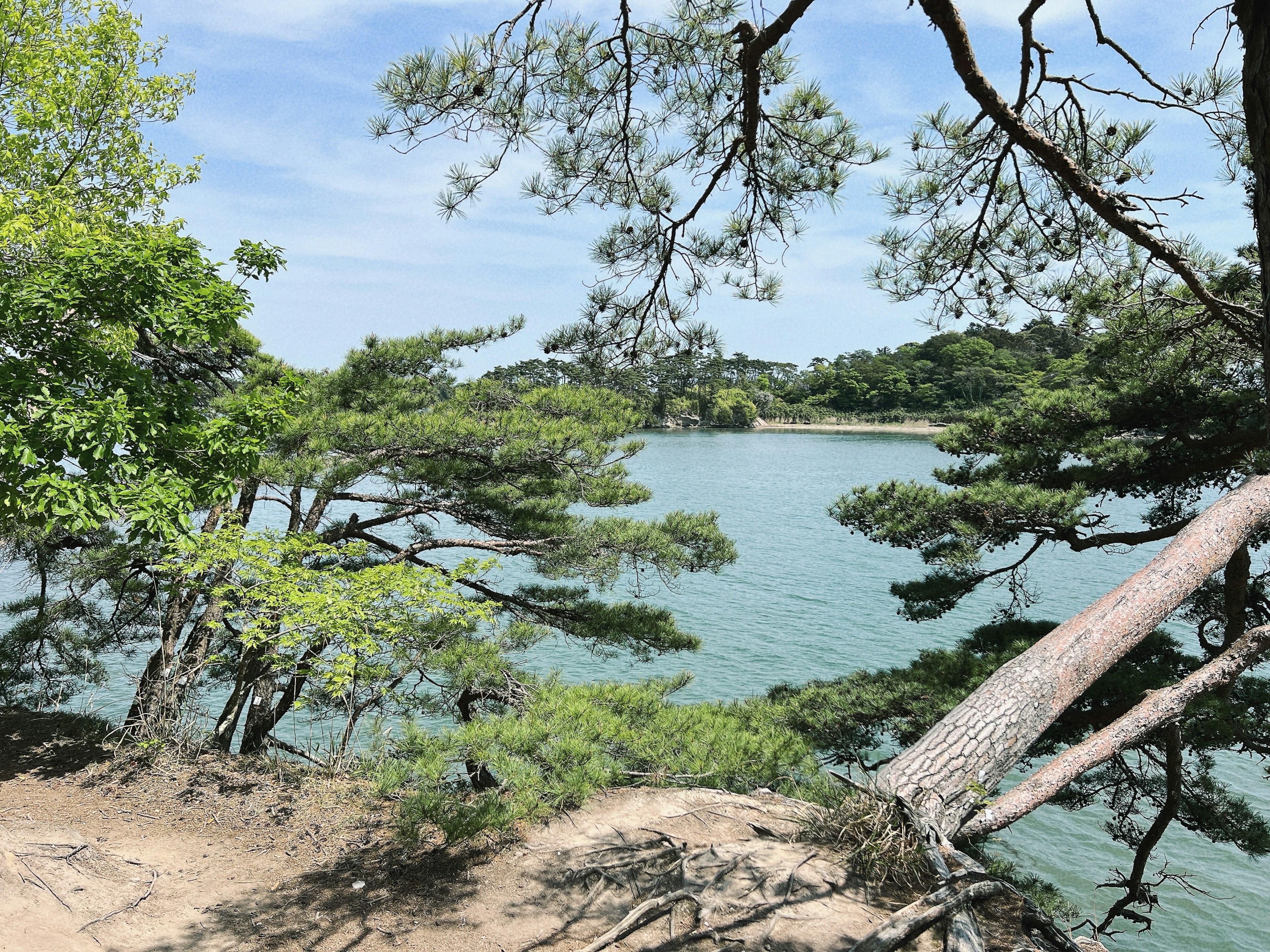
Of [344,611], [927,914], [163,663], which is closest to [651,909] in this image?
[927,914]

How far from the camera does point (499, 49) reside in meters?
3.53

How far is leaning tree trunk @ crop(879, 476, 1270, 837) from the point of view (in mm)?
3014

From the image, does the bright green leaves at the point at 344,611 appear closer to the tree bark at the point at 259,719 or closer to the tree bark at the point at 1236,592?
the tree bark at the point at 259,719

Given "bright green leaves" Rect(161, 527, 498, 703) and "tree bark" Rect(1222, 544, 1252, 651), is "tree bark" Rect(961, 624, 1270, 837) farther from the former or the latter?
"bright green leaves" Rect(161, 527, 498, 703)

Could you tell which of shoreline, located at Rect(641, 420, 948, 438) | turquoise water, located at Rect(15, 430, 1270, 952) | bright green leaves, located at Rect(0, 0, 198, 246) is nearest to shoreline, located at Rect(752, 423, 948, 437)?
shoreline, located at Rect(641, 420, 948, 438)

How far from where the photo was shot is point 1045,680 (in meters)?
3.26

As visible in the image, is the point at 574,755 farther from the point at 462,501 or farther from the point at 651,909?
the point at 462,501

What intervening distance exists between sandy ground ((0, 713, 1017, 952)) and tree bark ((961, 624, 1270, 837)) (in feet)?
1.37

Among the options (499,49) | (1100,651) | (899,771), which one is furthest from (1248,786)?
(499,49)

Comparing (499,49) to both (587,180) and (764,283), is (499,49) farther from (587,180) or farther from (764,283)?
(764,283)

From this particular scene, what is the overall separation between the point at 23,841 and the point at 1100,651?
16.8 feet

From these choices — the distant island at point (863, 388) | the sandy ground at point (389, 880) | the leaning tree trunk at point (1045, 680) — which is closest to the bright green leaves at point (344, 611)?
the sandy ground at point (389, 880)

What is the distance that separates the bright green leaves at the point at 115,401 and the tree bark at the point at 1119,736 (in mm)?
4235

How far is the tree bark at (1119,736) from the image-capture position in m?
2.96
